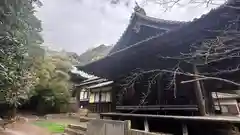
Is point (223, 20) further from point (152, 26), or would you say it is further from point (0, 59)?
point (0, 59)

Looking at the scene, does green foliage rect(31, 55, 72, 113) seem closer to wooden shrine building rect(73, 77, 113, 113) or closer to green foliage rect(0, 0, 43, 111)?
wooden shrine building rect(73, 77, 113, 113)

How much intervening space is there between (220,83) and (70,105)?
72.2 ft

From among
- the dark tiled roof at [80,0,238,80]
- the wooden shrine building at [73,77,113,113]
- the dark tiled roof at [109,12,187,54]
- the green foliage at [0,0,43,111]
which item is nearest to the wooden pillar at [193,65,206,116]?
the dark tiled roof at [80,0,238,80]

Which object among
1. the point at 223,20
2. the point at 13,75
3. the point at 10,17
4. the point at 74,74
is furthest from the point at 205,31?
the point at 74,74

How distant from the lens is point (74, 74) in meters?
31.2

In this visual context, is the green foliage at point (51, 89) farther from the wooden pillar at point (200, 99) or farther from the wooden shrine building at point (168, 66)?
the wooden pillar at point (200, 99)

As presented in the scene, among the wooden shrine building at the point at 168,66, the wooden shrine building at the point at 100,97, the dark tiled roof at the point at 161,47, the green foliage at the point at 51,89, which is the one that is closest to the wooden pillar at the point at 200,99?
the wooden shrine building at the point at 168,66

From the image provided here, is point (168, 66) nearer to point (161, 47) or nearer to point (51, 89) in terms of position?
point (161, 47)

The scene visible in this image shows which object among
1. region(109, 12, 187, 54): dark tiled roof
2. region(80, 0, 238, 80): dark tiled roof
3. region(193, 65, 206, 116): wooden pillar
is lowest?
region(193, 65, 206, 116): wooden pillar

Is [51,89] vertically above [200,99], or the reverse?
[51,89]

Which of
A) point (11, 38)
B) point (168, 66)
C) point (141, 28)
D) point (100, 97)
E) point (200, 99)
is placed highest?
point (141, 28)

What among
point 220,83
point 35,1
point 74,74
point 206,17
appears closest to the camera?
point 206,17

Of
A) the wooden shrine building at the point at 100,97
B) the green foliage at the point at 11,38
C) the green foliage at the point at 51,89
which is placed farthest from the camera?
the green foliage at the point at 51,89

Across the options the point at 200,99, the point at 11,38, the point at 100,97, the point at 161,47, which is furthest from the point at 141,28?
the point at 100,97
